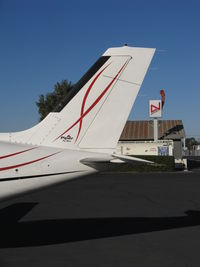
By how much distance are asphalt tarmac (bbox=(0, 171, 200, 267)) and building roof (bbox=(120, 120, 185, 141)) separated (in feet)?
104

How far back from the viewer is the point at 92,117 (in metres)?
6.58

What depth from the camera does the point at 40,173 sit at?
234 inches

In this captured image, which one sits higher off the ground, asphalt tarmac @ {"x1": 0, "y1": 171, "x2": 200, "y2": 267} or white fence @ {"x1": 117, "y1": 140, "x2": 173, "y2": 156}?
white fence @ {"x1": 117, "y1": 140, "x2": 173, "y2": 156}

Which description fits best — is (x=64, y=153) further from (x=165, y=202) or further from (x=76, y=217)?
(x=165, y=202)

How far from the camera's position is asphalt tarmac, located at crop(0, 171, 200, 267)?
5594 millimetres

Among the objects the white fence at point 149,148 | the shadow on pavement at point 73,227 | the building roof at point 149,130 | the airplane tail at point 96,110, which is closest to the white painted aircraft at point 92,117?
the airplane tail at point 96,110

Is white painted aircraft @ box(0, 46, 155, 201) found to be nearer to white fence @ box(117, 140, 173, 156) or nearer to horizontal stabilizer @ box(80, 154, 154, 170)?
horizontal stabilizer @ box(80, 154, 154, 170)

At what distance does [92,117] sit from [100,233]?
8.25 feet

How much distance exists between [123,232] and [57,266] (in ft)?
7.71

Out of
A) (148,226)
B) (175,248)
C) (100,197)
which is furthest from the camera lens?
(100,197)

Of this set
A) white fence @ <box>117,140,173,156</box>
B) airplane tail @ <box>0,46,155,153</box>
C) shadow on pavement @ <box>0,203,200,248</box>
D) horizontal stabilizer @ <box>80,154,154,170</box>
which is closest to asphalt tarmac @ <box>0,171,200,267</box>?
shadow on pavement @ <box>0,203,200,248</box>

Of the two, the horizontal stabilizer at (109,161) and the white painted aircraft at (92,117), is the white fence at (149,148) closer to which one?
the white painted aircraft at (92,117)

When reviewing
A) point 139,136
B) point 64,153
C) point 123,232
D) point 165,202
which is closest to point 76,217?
point 123,232

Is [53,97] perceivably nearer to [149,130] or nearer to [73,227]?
[149,130]
